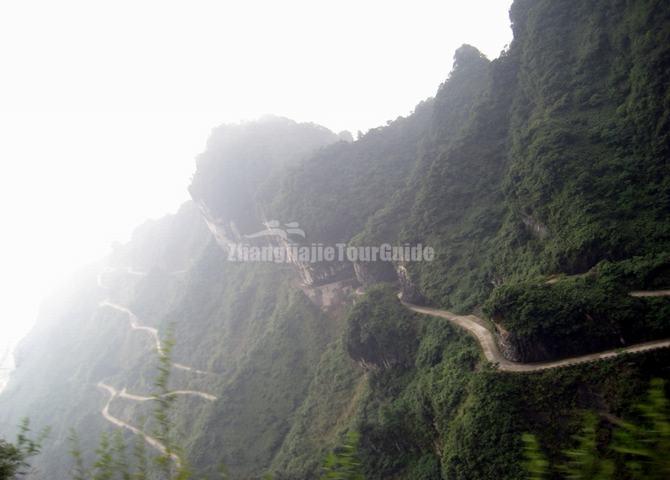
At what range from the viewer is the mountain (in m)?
16.0

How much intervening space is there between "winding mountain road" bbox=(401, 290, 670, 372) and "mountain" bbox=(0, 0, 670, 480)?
14 centimetres

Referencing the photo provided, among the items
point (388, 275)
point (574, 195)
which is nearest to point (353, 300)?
point (388, 275)

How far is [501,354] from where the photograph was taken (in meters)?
18.7

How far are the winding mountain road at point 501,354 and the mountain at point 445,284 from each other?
14cm

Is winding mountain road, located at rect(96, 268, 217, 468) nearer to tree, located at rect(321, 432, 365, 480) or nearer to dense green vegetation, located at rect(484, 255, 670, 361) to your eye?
dense green vegetation, located at rect(484, 255, 670, 361)

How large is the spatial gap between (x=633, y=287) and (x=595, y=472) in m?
16.3

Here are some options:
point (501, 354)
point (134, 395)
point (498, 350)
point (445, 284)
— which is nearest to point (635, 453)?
point (501, 354)

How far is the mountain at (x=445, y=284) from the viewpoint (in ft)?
52.3

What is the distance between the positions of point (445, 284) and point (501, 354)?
30.8 ft

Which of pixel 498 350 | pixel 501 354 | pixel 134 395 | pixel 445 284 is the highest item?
pixel 445 284

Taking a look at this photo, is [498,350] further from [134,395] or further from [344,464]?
[134,395]

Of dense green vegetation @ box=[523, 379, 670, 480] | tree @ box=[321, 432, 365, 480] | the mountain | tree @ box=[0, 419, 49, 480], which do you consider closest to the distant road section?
the mountain

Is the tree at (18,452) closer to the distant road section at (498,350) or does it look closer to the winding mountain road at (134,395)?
the distant road section at (498,350)

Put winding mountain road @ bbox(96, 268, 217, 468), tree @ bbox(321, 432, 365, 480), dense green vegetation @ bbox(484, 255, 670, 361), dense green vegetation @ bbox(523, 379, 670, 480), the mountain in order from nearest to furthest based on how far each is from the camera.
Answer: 1. dense green vegetation @ bbox(523, 379, 670, 480)
2. tree @ bbox(321, 432, 365, 480)
3. dense green vegetation @ bbox(484, 255, 670, 361)
4. the mountain
5. winding mountain road @ bbox(96, 268, 217, 468)
